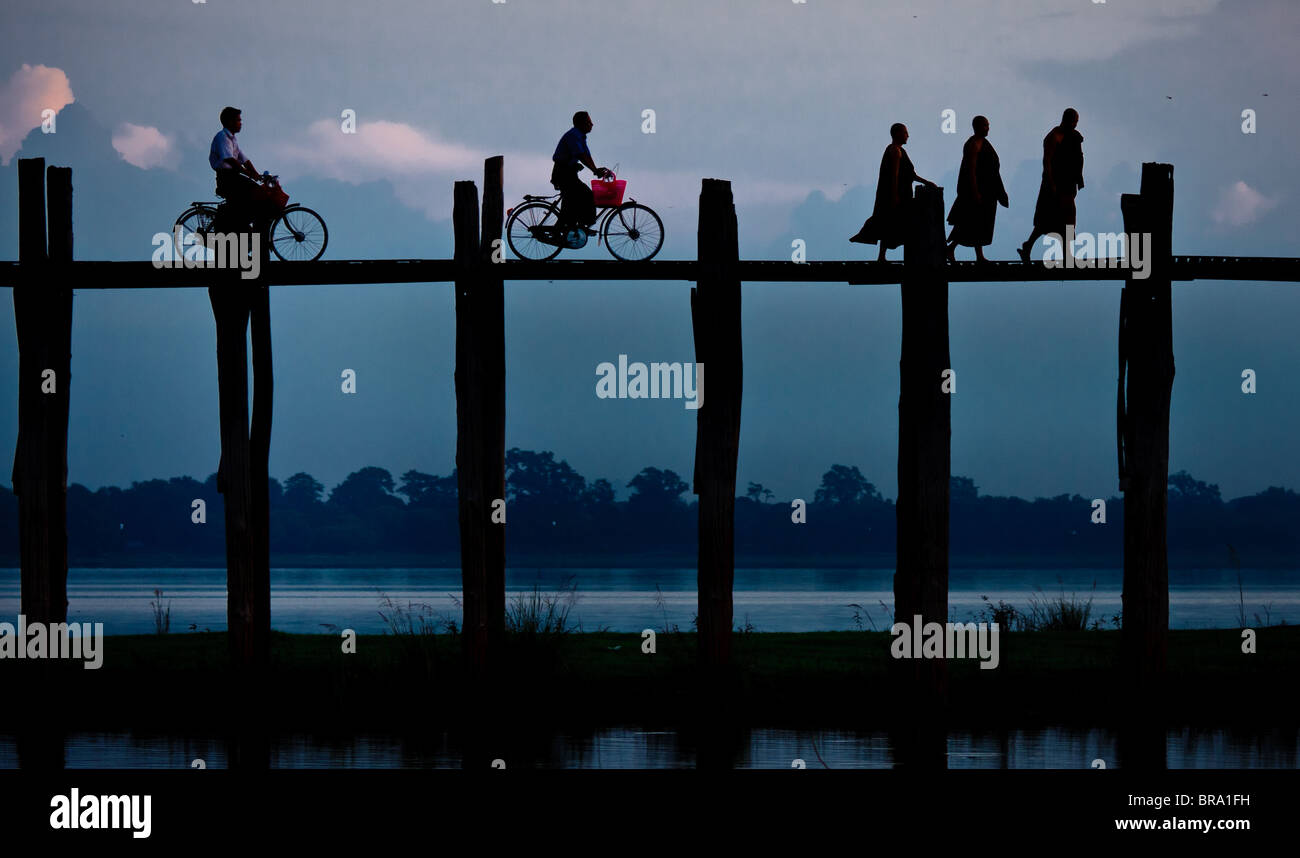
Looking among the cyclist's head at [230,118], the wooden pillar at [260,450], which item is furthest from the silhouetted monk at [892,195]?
the cyclist's head at [230,118]

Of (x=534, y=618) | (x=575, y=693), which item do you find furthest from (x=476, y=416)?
(x=575, y=693)

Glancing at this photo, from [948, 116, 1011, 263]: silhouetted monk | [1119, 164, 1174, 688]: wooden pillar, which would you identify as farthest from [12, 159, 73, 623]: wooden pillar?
[1119, 164, 1174, 688]: wooden pillar

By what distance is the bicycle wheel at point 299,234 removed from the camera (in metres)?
15.2

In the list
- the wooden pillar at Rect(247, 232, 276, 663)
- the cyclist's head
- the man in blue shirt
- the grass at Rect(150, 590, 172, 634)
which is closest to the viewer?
the wooden pillar at Rect(247, 232, 276, 663)

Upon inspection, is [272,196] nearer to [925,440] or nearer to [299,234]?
[299,234]

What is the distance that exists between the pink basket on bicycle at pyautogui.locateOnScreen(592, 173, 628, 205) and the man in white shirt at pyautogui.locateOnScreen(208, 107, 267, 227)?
4.18m

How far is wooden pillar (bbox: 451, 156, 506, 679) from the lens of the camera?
11906 millimetres

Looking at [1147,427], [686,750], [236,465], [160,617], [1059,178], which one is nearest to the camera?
[686,750]

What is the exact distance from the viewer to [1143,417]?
11.7m

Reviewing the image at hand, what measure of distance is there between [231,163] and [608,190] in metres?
4.59

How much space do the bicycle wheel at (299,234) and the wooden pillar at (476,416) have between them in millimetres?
3715

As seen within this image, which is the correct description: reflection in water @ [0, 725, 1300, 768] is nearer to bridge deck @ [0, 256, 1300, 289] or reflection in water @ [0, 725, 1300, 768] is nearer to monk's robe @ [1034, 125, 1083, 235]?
bridge deck @ [0, 256, 1300, 289]

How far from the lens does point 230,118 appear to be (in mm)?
13656
